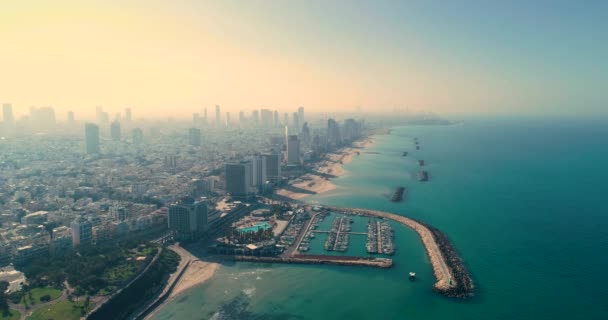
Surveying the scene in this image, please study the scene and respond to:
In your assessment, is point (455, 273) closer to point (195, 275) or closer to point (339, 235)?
point (339, 235)

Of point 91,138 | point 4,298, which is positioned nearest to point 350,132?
point 91,138

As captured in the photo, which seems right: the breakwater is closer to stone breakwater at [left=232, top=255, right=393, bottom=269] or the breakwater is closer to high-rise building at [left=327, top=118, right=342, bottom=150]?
stone breakwater at [left=232, top=255, right=393, bottom=269]

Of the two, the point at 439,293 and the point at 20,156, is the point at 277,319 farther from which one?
the point at 20,156

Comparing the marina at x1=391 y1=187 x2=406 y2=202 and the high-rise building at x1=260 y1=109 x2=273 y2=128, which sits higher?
the high-rise building at x1=260 y1=109 x2=273 y2=128

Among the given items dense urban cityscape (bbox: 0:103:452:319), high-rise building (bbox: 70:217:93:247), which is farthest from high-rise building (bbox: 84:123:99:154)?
high-rise building (bbox: 70:217:93:247)

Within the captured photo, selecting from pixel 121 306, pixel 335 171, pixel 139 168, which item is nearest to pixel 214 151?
pixel 139 168
